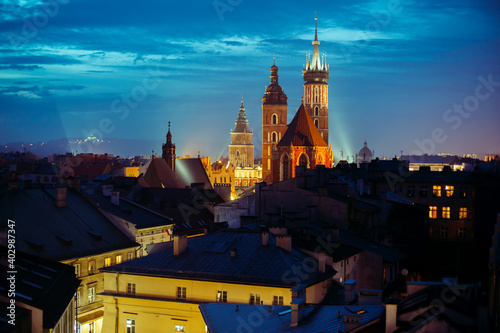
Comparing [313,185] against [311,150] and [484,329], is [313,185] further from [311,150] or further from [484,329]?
[311,150]

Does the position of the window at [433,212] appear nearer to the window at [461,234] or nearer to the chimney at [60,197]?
the window at [461,234]

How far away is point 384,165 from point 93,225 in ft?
136

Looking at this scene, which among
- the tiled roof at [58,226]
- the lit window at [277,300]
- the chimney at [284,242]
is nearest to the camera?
the lit window at [277,300]

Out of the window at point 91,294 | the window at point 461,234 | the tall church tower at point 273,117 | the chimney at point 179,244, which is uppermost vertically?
the tall church tower at point 273,117

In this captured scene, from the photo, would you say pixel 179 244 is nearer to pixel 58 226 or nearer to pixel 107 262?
pixel 107 262

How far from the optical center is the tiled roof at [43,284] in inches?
837

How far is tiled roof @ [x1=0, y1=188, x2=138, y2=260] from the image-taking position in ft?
124

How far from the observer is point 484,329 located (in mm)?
15273

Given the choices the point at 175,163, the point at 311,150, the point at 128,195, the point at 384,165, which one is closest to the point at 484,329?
the point at 128,195

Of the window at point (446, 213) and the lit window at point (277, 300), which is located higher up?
the window at point (446, 213)

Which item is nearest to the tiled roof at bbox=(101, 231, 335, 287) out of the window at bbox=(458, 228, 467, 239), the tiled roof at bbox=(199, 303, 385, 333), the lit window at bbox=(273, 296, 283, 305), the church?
the lit window at bbox=(273, 296, 283, 305)

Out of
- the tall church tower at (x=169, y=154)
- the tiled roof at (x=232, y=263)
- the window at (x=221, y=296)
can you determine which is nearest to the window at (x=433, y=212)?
the tiled roof at (x=232, y=263)

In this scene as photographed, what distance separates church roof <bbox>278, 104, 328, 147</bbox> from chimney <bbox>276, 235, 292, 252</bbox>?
3464 inches

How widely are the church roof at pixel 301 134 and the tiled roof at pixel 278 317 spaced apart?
95.2 meters
